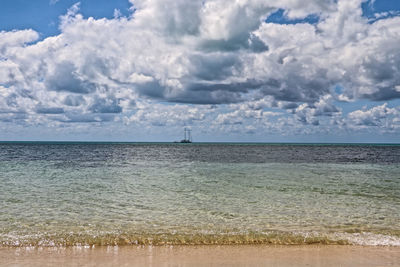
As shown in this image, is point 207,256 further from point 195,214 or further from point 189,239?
point 195,214

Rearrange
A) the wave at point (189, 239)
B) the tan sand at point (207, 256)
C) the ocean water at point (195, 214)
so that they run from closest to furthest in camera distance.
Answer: the tan sand at point (207, 256)
the wave at point (189, 239)
the ocean water at point (195, 214)

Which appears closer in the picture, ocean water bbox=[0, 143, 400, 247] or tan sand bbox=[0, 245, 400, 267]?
tan sand bbox=[0, 245, 400, 267]

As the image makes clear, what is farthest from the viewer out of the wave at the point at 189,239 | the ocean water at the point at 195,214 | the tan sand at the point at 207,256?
the ocean water at the point at 195,214

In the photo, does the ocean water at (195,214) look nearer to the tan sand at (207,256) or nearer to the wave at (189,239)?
the wave at (189,239)

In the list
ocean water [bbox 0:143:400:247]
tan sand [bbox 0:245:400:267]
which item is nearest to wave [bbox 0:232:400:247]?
ocean water [bbox 0:143:400:247]

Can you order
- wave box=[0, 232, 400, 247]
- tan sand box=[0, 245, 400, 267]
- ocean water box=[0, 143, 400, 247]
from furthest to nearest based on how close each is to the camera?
ocean water box=[0, 143, 400, 247] → wave box=[0, 232, 400, 247] → tan sand box=[0, 245, 400, 267]

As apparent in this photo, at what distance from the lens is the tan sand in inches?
358

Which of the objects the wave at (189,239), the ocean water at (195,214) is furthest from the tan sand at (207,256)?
the ocean water at (195,214)

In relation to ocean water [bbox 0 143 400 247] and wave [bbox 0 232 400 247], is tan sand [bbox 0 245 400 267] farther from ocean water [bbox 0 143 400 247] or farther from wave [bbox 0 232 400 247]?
ocean water [bbox 0 143 400 247]

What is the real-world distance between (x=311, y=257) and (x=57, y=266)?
751 cm

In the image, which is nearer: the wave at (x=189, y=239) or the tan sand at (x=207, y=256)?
the tan sand at (x=207, y=256)

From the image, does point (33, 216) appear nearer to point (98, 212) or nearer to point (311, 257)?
point (98, 212)

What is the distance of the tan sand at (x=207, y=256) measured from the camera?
29.8ft

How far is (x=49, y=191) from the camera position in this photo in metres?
21.2
